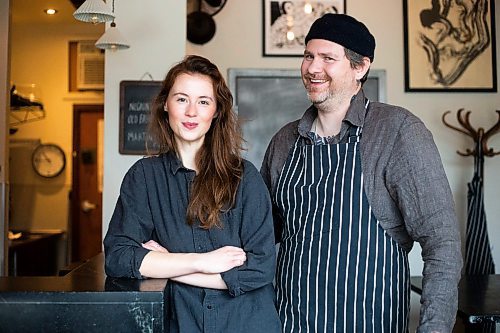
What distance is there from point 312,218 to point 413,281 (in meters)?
1.57

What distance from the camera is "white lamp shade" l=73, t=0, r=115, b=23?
125 inches

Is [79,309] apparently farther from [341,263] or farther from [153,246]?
[341,263]

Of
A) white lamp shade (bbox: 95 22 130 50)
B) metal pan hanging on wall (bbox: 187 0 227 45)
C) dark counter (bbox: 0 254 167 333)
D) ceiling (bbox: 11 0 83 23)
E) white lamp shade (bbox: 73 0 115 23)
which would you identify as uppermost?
ceiling (bbox: 11 0 83 23)

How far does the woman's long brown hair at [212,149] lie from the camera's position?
1.63 metres

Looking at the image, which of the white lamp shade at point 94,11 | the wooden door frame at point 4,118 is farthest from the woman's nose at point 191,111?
the wooden door frame at point 4,118

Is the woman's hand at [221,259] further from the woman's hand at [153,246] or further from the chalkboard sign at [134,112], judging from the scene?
the chalkboard sign at [134,112]

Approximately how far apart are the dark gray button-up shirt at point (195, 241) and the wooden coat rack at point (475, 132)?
308cm

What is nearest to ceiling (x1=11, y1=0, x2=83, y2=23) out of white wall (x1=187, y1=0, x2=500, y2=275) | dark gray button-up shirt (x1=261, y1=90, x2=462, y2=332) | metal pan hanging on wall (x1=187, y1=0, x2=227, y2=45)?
metal pan hanging on wall (x1=187, y1=0, x2=227, y2=45)

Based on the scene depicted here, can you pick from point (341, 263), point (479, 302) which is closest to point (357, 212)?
point (341, 263)

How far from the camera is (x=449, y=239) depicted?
5.48 ft

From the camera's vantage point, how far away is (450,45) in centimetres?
457

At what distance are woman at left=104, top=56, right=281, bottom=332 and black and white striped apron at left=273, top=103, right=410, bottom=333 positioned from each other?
0.15 meters

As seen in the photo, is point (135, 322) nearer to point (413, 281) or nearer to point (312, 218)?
point (312, 218)

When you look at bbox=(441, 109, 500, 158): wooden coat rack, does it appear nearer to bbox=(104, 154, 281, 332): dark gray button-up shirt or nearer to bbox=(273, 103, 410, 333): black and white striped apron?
bbox=(273, 103, 410, 333): black and white striped apron
